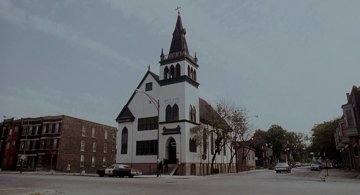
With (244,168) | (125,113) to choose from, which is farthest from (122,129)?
(244,168)

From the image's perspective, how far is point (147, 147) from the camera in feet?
141

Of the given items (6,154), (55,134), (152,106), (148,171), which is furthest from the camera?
(6,154)

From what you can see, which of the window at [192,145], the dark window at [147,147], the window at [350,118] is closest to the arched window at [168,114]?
the dark window at [147,147]

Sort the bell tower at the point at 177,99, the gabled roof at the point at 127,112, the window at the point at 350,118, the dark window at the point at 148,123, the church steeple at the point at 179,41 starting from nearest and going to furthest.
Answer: the window at the point at 350,118
the bell tower at the point at 177,99
the dark window at the point at 148,123
the church steeple at the point at 179,41
the gabled roof at the point at 127,112

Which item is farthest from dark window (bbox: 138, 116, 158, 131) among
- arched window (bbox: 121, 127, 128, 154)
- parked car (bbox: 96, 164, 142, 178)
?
parked car (bbox: 96, 164, 142, 178)

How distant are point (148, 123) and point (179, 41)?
1366cm

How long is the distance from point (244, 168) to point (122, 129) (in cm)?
3198

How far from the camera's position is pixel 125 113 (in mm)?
46875

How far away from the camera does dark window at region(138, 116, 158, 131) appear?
43.6m

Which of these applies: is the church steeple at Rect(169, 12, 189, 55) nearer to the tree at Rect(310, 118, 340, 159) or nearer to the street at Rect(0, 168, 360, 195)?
the street at Rect(0, 168, 360, 195)

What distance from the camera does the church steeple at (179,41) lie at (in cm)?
4516

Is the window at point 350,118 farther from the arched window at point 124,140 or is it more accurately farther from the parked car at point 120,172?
the arched window at point 124,140

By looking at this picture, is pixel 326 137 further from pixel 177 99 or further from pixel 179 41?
pixel 179 41

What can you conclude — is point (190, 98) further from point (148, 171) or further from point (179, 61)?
point (148, 171)
